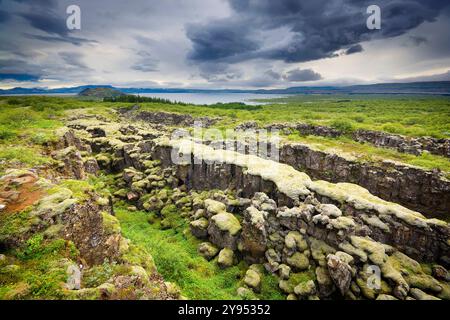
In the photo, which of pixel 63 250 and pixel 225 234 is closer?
pixel 63 250

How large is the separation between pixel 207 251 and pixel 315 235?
7.16 metres

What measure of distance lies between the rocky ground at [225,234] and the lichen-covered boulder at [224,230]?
0.07m

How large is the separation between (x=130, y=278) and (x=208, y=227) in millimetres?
9385

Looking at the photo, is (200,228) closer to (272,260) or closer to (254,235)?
(254,235)

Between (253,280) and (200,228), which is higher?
(200,228)

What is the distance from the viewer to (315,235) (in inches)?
569

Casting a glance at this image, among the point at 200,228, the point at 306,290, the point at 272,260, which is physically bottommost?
the point at 306,290

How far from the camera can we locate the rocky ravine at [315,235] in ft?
38.6

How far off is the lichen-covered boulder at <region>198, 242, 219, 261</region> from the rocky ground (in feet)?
0.22

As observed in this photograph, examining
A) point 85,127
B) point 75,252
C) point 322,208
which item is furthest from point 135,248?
point 85,127

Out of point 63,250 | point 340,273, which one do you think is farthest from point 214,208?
point 63,250

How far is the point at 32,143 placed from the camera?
1738 centimetres

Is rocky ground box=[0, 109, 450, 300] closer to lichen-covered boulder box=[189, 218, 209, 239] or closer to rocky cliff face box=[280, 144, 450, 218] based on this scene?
lichen-covered boulder box=[189, 218, 209, 239]

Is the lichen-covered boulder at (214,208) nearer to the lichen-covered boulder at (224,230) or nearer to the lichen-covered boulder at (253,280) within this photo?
the lichen-covered boulder at (224,230)
